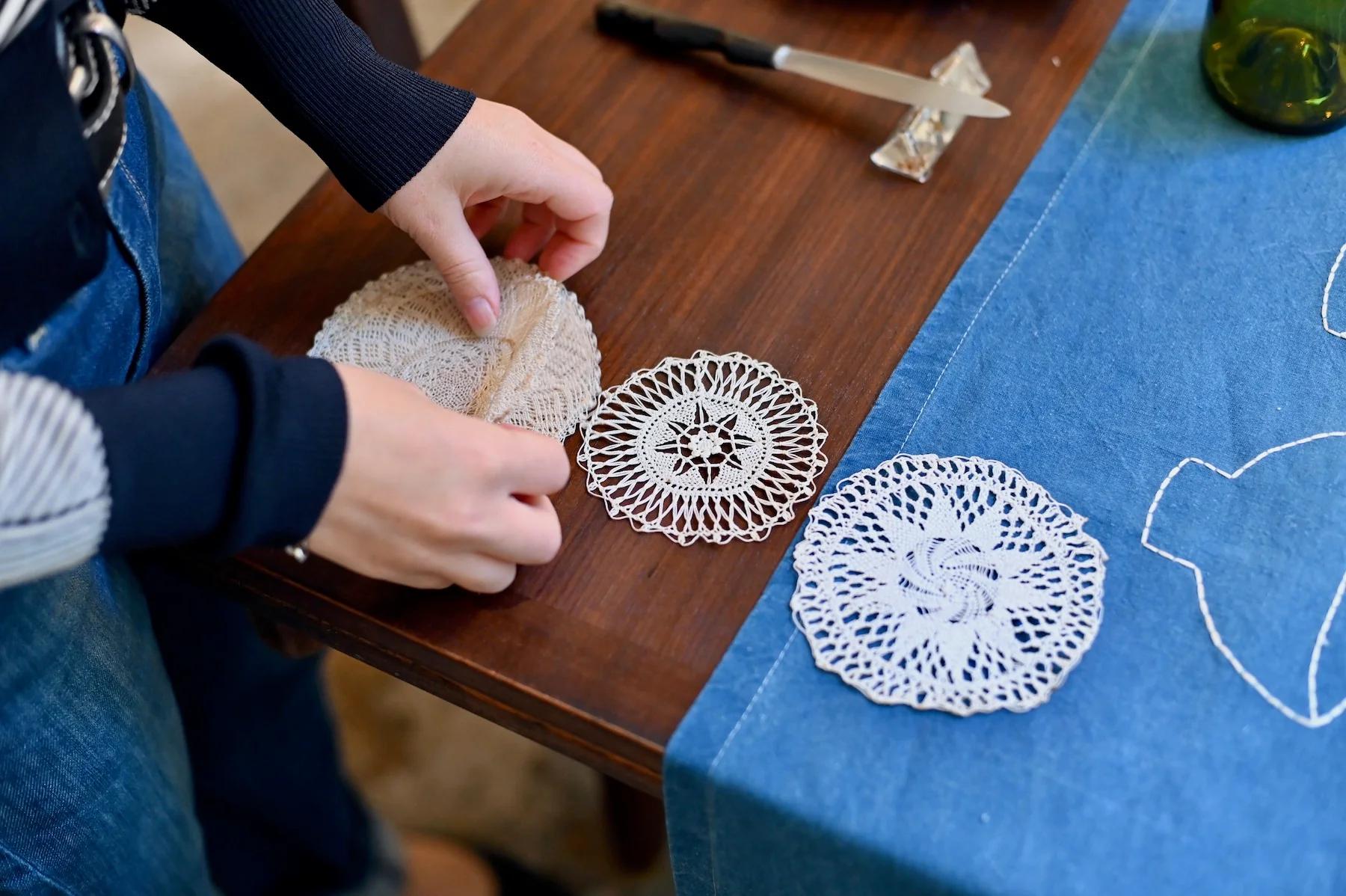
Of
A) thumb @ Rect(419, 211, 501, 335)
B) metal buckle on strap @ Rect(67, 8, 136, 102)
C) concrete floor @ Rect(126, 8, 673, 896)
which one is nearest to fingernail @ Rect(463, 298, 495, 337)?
thumb @ Rect(419, 211, 501, 335)

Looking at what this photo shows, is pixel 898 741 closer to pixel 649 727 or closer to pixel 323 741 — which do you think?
pixel 649 727

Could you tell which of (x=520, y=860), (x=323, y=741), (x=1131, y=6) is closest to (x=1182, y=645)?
(x=1131, y=6)

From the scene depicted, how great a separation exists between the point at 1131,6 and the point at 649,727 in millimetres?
562

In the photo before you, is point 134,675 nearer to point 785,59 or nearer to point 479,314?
point 479,314

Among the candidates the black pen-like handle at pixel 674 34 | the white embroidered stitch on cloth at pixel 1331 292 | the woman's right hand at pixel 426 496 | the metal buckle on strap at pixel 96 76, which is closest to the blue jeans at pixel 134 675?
the metal buckle on strap at pixel 96 76

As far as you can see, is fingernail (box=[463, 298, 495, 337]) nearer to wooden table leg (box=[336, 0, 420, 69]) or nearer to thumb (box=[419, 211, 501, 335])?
thumb (box=[419, 211, 501, 335])

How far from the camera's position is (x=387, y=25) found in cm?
115

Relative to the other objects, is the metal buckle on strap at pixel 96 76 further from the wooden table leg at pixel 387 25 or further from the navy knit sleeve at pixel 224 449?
the wooden table leg at pixel 387 25

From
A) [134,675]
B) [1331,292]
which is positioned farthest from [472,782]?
[1331,292]

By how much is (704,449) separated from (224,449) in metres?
0.23

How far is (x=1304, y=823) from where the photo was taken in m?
0.46

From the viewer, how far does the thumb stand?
2.13ft

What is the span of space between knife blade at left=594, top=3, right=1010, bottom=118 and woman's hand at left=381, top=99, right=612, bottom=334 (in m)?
0.15

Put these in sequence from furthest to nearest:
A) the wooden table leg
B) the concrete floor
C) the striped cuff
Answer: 1. the concrete floor
2. the wooden table leg
3. the striped cuff
